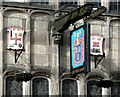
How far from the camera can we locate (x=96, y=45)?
35.8m

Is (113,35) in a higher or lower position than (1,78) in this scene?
higher

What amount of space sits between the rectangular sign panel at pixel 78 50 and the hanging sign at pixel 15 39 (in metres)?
Answer: 2.81

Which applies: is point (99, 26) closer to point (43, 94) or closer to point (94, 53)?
point (94, 53)

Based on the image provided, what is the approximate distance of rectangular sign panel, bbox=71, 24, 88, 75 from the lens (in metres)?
32.6

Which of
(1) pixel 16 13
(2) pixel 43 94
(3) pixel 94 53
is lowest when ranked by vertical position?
(2) pixel 43 94

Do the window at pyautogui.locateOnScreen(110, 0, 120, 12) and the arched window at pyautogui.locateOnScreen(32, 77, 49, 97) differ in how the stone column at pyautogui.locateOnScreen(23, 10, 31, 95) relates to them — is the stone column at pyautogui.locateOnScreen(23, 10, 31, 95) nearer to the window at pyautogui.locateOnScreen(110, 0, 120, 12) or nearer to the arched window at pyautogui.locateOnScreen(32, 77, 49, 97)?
the arched window at pyautogui.locateOnScreen(32, 77, 49, 97)

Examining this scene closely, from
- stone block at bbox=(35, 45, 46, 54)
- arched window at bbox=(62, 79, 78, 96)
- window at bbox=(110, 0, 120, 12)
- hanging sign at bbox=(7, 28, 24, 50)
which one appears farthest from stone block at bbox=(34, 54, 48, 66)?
window at bbox=(110, 0, 120, 12)

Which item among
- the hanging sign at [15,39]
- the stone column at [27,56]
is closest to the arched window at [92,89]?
the stone column at [27,56]

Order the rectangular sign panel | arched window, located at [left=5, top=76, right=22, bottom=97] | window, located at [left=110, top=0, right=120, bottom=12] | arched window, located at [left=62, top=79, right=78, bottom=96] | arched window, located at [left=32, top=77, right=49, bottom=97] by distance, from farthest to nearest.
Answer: window, located at [left=110, top=0, right=120, bottom=12]
arched window, located at [left=62, top=79, right=78, bottom=96]
arched window, located at [left=32, top=77, right=49, bottom=97]
arched window, located at [left=5, top=76, right=22, bottom=97]
the rectangular sign panel

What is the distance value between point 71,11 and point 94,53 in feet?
10.4

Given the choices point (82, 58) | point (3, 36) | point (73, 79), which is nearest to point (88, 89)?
point (73, 79)

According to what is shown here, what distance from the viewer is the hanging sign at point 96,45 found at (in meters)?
35.7

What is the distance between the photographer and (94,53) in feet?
117

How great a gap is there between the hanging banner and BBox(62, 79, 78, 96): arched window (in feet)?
5.84
